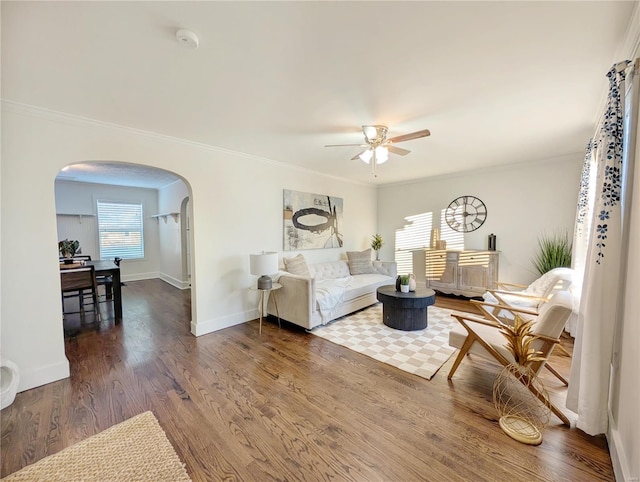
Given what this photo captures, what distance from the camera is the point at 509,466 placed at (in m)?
1.54

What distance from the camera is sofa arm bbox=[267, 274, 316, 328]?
11.4 feet

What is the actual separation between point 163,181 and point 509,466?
7.37 m

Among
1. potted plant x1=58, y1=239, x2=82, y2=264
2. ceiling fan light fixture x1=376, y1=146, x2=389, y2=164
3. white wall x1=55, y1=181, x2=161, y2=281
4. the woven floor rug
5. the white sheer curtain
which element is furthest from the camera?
white wall x1=55, y1=181, x2=161, y2=281

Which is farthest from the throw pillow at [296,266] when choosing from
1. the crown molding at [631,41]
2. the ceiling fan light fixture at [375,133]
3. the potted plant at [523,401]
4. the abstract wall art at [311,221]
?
the crown molding at [631,41]

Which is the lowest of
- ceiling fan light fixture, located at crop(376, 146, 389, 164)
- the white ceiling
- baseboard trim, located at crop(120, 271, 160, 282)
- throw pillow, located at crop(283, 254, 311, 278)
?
baseboard trim, located at crop(120, 271, 160, 282)

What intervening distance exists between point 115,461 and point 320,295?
99.0 inches

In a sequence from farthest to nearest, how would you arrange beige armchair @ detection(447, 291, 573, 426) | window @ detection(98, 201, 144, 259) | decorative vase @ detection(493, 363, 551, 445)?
window @ detection(98, 201, 144, 259) < beige armchair @ detection(447, 291, 573, 426) < decorative vase @ detection(493, 363, 551, 445)

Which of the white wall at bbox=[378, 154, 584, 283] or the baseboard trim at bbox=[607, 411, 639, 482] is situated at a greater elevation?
the white wall at bbox=[378, 154, 584, 283]

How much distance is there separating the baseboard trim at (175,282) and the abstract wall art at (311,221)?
320cm

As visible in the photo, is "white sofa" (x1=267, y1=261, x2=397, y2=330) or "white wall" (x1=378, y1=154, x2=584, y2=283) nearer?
"white sofa" (x1=267, y1=261, x2=397, y2=330)

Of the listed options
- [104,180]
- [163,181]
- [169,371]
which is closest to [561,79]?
[169,371]

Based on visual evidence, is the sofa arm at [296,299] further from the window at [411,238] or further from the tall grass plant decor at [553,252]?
the tall grass plant decor at [553,252]

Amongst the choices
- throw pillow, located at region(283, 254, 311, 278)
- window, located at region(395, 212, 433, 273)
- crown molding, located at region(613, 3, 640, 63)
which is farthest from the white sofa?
crown molding, located at region(613, 3, 640, 63)

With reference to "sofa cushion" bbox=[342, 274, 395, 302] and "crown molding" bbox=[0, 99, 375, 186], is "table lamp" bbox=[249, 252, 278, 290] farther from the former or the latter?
"crown molding" bbox=[0, 99, 375, 186]
